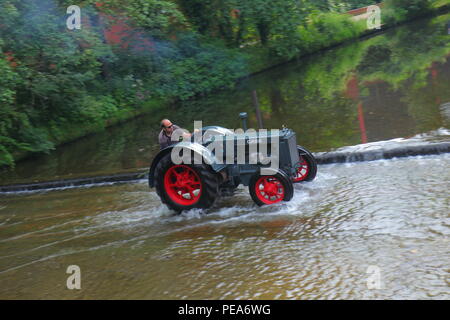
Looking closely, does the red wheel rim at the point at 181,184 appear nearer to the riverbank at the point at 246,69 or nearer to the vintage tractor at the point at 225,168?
the vintage tractor at the point at 225,168

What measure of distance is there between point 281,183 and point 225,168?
99 cm

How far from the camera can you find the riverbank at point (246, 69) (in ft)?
53.6

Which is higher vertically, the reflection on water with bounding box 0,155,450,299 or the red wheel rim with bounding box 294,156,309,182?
the red wheel rim with bounding box 294,156,309,182

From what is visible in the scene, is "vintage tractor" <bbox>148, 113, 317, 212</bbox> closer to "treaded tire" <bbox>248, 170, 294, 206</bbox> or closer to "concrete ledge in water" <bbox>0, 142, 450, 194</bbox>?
"treaded tire" <bbox>248, 170, 294, 206</bbox>

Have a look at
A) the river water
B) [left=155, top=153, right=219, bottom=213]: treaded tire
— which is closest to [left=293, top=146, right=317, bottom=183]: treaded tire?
the river water

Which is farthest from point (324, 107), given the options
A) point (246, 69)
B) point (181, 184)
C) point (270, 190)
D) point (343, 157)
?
point (246, 69)

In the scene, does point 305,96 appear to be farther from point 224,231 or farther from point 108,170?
point 224,231

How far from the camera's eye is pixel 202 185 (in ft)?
25.0

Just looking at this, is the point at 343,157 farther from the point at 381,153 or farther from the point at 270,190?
the point at 270,190

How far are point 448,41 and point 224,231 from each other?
18351 millimetres

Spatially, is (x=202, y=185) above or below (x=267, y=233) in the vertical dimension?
above

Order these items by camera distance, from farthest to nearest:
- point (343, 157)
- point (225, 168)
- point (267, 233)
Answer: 1. point (343, 157)
2. point (225, 168)
3. point (267, 233)

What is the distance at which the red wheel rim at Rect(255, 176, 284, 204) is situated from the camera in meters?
7.54

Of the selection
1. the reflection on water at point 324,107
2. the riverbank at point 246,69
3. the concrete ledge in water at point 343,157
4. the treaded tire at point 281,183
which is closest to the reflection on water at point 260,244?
the treaded tire at point 281,183
